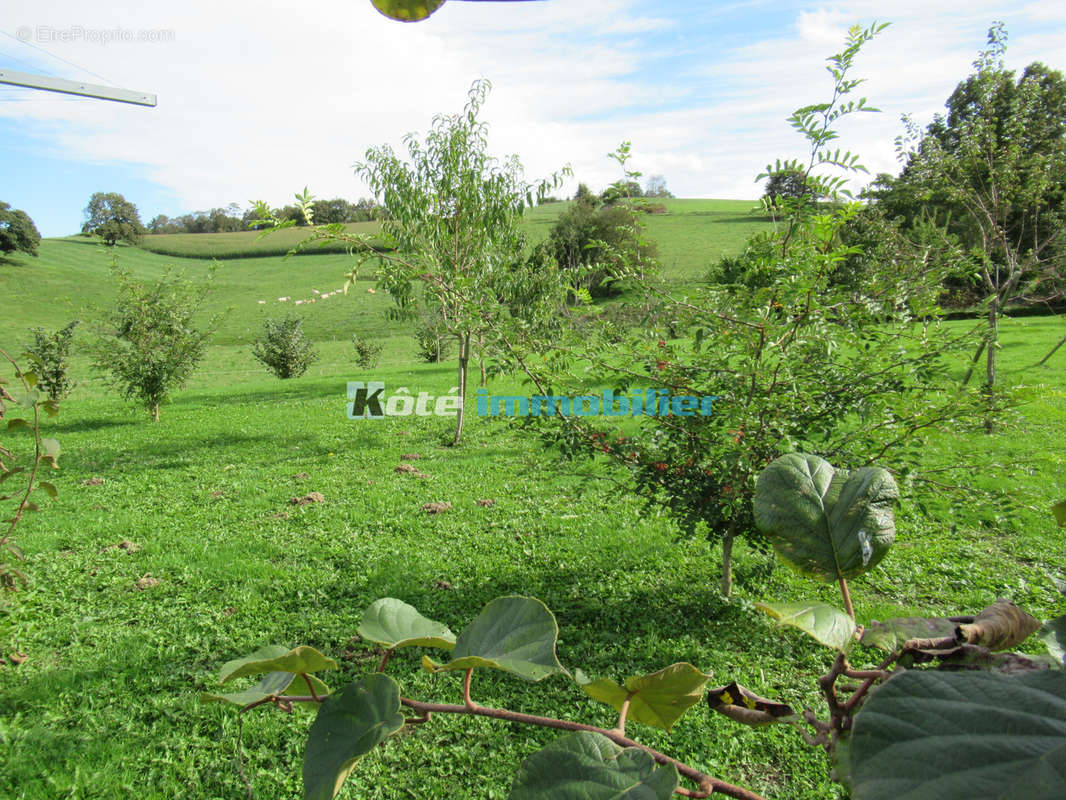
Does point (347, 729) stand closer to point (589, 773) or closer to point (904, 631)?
point (589, 773)

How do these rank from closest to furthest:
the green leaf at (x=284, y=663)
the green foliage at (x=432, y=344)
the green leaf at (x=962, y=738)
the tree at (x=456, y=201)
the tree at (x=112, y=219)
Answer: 1. the green leaf at (x=962, y=738)
2. the green leaf at (x=284, y=663)
3. the tree at (x=456, y=201)
4. the green foliage at (x=432, y=344)
5. the tree at (x=112, y=219)

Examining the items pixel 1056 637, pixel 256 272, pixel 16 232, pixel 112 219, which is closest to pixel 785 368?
pixel 1056 637

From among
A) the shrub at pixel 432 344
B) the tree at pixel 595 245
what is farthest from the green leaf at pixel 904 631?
the shrub at pixel 432 344

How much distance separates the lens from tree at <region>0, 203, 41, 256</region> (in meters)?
44.6

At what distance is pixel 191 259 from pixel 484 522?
2281 inches

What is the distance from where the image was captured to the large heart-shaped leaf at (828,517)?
1.67 ft

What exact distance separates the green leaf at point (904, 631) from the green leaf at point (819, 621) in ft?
0.06

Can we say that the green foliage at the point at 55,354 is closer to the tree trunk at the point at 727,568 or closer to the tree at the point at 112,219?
the tree trunk at the point at 727,568

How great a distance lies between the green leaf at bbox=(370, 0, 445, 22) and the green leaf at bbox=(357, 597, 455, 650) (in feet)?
1.46

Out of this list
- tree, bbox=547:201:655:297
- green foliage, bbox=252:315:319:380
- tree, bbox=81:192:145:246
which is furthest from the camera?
tree, bbox=81:192:145:246

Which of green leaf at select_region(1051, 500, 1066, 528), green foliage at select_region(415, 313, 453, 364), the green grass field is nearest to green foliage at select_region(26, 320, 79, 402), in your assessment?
the green grass field

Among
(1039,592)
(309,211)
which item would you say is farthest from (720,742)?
(309,211)

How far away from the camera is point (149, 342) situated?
9.88 metres

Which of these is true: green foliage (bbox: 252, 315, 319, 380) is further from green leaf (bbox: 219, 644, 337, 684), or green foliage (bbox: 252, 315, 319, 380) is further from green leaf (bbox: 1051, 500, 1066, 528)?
green leaf (bbox: 1051, 500, 1066, 528)
